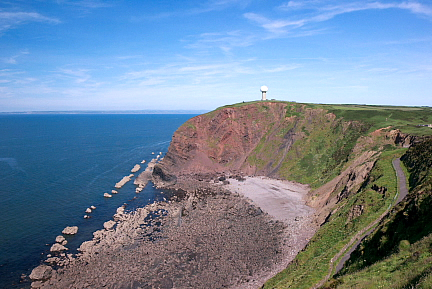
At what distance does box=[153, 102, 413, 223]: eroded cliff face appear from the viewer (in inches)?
2674

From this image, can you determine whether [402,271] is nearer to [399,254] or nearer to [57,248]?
[399,254]

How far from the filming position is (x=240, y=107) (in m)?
99.8

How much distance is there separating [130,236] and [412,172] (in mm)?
45796

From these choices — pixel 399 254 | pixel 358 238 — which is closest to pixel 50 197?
pixel 358 238

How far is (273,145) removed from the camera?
3482 inches

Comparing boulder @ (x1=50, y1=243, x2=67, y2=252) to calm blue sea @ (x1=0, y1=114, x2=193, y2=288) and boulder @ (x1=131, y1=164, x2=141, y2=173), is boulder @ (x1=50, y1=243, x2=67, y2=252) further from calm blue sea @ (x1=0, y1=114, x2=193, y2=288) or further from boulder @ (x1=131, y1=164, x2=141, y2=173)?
boulder @ (x1=131, y1=164, x2=141, y2=173)

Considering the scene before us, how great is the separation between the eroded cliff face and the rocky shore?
17297 mm

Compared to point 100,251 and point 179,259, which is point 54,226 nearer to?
point 100,251

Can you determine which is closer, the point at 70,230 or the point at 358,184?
the point at 358,184

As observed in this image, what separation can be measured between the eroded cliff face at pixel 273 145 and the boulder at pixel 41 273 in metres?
42.6

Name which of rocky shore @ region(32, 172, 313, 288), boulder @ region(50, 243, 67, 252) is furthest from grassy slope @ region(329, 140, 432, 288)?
boulder @ region(50, 243, 67, 252)

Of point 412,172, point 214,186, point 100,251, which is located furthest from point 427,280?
point 214,186

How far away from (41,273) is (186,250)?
1995 cm

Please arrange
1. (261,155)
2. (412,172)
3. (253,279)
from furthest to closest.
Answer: (261,155) → (412,172) → (253,279)
